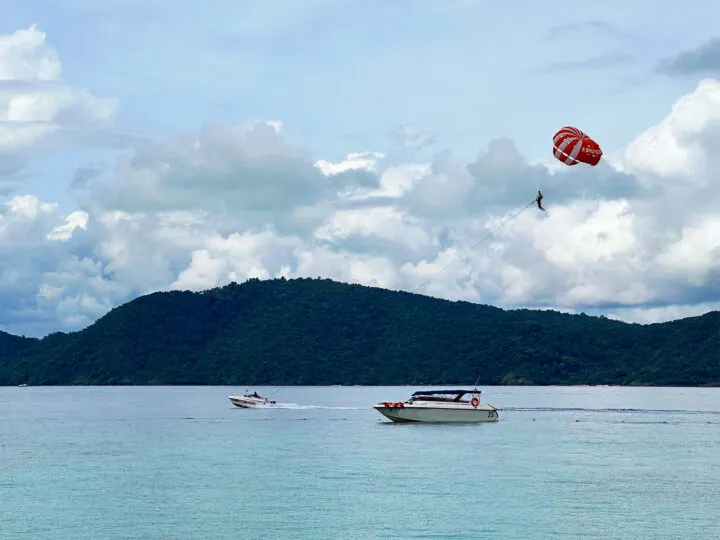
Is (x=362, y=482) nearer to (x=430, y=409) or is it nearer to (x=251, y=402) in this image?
(x=430, y=409)

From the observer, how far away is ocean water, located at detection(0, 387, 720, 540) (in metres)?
53.8

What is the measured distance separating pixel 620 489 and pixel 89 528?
1352 inches

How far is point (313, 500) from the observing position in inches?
2448

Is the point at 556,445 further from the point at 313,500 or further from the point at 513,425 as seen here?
the point at 313,500

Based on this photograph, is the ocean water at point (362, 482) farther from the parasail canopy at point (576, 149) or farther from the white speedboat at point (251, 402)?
the white speedboat at point (251, 402)

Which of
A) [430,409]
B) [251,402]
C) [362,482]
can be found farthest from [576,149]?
[251,402]

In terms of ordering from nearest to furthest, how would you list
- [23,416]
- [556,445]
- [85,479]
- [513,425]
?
[85,479]
[556,445]
[513,425]
[23,416]

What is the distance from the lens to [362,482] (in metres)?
70.2

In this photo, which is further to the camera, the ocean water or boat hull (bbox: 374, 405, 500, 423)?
boat hull (bbox: 374, 405, 500, 423)

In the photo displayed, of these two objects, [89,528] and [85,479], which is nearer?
[89,528]

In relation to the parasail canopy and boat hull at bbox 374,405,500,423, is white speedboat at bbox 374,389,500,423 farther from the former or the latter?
the parasail canopy

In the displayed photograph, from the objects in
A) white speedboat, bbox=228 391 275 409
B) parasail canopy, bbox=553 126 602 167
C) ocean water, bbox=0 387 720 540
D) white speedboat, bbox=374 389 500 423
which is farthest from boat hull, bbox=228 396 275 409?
parasail canopy, bbox=553 126 602 167

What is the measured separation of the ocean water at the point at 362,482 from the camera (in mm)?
53844

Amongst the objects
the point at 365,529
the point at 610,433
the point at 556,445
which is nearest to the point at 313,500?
the point at 365,529
